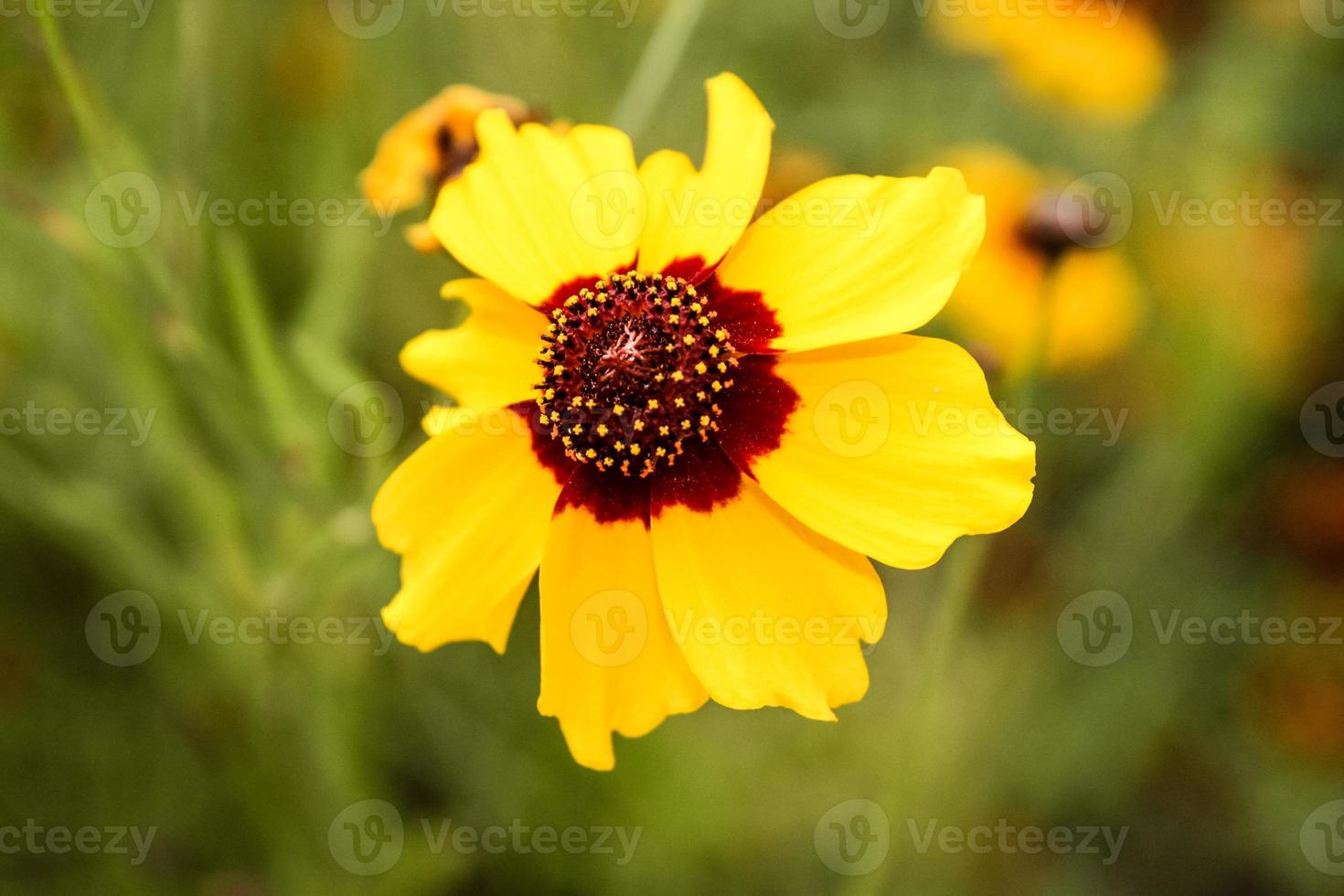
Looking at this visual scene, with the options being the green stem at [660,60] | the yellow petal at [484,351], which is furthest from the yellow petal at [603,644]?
the green stem at [660,60]

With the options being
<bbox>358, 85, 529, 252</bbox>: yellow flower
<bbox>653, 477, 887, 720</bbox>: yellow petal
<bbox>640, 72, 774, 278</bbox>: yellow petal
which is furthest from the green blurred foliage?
<bbox>640, 72, 774, 278</bbox>: yellow petal

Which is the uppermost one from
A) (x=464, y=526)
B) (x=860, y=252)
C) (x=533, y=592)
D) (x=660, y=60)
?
(x=660, y=60)

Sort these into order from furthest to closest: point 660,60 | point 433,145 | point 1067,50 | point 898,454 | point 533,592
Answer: point 1067,50, point 533,592, point 660,60, point 433,145, point 898,454

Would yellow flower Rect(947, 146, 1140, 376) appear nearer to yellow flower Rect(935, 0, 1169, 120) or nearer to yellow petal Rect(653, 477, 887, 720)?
yellow flower Rect(935, 0, 1169, 120)

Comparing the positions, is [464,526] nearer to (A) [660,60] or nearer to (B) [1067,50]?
(A) [660,60]

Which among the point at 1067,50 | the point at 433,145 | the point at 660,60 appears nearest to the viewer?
the point at 433,145

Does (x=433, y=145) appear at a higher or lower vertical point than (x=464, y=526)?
higher

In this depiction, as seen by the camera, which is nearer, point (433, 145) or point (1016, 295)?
point (433, 145)

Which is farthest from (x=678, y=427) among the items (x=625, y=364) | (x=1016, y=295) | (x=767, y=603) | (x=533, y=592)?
(x=1016, y=295)

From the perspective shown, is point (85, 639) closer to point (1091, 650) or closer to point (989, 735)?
point (989, 735)
